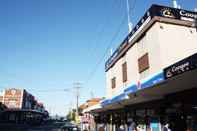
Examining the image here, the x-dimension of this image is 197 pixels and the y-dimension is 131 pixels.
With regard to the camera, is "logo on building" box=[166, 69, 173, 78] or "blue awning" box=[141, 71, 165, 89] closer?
"logo on building" box=[166, 69, 173, 78]

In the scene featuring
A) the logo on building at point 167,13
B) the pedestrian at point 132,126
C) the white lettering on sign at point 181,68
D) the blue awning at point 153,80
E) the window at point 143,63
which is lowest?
the pedestrian at point 132,126

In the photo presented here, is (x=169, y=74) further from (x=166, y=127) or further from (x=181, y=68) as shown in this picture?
(x=166, y=127)

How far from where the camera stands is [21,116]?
217 ft

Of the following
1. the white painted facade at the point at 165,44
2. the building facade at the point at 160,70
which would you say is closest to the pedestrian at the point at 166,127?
the building facade at the point at 160,70

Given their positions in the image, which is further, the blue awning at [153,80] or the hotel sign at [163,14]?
the hotel sign at [163,14]

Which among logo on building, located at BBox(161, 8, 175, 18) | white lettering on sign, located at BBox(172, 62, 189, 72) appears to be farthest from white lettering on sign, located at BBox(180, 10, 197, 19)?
white lettering on sign, located at BBox(172, 62, 189, 72)

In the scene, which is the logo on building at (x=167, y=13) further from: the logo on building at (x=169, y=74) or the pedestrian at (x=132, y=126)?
the pedestrian at (x=132, y=126)

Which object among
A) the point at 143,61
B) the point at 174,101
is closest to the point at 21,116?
the point at 143,61

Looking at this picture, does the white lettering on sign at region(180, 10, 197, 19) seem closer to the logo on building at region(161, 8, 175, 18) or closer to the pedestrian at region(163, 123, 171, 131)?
the logo on building at region(161, 8, 175, 18)

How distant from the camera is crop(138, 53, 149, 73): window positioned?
66.8 feet

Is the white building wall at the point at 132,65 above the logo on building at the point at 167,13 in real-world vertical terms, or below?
below

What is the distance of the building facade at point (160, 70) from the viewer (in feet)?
43.4

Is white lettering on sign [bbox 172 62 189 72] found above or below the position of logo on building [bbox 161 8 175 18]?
below

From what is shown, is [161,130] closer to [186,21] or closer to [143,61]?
[143,61]
